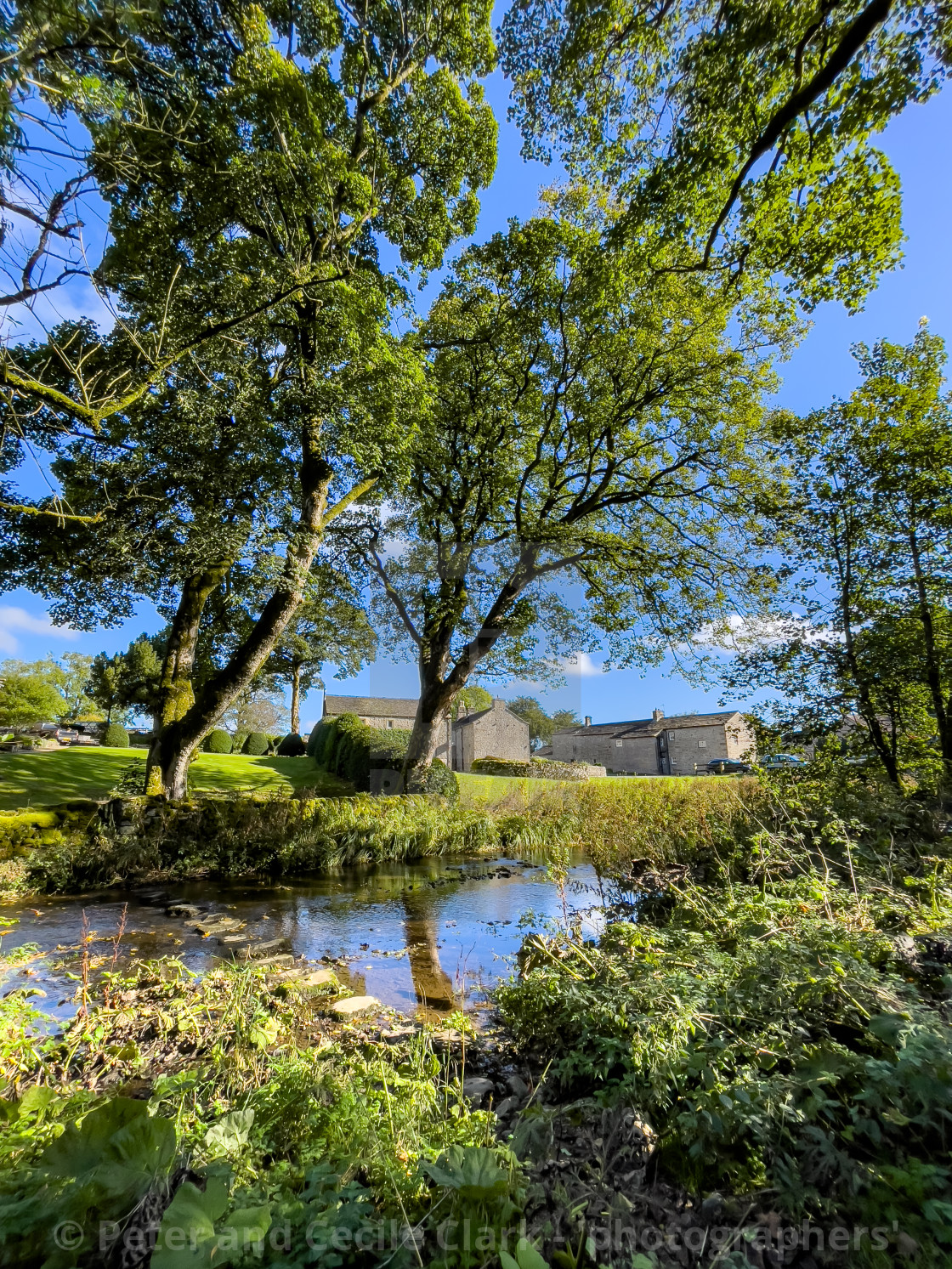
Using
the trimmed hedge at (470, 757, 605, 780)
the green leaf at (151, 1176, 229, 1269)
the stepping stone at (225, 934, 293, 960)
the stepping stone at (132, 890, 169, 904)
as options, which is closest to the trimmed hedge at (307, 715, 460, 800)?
the stepping stone at (132, 890, 169, 904)

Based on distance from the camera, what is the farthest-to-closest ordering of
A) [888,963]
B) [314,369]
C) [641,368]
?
1. [641,368]
2. [314,369]
3. [888,963]

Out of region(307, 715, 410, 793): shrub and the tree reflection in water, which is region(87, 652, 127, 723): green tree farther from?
the tree reflection in water

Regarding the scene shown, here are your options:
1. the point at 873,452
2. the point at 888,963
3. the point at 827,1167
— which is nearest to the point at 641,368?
the point at 873,452

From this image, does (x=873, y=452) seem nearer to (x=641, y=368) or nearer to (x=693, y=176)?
(x=693, y=176)

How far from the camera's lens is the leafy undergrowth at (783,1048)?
1.65m

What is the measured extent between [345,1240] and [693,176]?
26.1ft

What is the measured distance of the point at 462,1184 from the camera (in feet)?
4.86

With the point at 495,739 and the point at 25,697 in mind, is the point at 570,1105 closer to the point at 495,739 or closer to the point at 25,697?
the point at 495,739

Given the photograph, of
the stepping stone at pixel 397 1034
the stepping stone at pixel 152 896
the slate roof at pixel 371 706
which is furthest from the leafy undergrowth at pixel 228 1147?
the slate roof at pixel 371 706

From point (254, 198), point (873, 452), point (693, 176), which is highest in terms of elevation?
point (254, 198)

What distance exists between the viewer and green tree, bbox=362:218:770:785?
1191cm

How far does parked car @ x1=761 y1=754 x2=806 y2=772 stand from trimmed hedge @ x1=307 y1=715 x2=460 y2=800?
8.00 meters

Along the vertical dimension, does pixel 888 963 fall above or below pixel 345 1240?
above

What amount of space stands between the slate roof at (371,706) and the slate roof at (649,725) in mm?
16016
